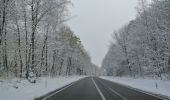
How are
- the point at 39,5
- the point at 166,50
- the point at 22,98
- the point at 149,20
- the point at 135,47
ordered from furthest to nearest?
1. the point at 135,47
2. the point at 149,20
3. the point at 166,50
4. the point at 39,5
5. the point at 22,98

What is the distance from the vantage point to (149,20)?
136ft

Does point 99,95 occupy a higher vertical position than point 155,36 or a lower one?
lower

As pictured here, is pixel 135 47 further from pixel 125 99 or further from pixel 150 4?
pixel 125 99

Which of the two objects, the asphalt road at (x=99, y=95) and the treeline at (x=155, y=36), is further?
the treeline at (x=155, y=36)

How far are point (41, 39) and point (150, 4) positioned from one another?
58.8 ft

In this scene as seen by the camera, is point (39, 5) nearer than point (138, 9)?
Yes

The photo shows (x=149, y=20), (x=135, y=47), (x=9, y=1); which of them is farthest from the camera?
(x=135, y=47)

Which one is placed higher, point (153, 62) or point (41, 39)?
point (41, 39)

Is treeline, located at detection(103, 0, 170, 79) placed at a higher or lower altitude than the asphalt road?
higher

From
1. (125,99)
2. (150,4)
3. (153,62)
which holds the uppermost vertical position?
(150,4)

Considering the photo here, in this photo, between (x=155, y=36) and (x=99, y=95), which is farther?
(x=155, y=36)

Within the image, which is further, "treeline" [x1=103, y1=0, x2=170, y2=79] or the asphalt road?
"treeline" [x1=103, y1=0, x2=170, y2=79]

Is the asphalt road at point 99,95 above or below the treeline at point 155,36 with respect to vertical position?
below

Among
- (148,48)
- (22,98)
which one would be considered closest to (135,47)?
(148,48)
